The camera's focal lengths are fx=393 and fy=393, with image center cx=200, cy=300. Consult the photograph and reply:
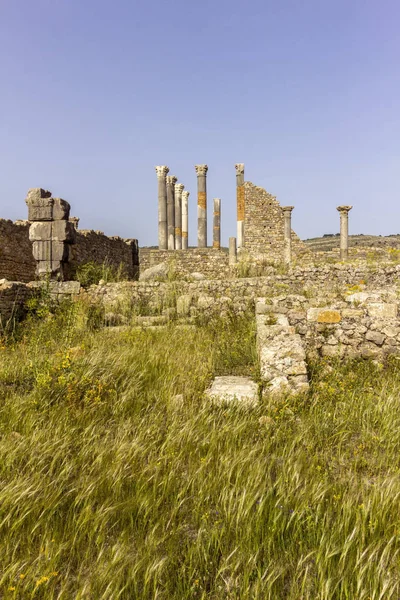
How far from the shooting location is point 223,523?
→ 6.70 feet

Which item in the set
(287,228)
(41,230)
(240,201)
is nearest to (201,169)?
(240,201)

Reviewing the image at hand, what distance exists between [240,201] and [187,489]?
22.1 metres

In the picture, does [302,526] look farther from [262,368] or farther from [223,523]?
[262,368]

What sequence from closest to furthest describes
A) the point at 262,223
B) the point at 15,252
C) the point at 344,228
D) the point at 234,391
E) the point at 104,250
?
1. the point at 234,391
2. the point at 15,252
3. the point at 104,250
4. the point at 344,228
5. the point at 262,223

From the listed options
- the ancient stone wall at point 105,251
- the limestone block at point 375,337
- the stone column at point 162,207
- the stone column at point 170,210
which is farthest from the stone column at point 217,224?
the limestone block at point 375,337

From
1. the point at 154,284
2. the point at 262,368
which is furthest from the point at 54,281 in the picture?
the point at 262,368

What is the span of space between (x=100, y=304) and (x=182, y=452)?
20.1 feet

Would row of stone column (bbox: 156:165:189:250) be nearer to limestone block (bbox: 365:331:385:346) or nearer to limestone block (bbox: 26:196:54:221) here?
limestone block (bbox: 26:196:54:221)

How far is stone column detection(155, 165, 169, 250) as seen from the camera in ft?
72.9

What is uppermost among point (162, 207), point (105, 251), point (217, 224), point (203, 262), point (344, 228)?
point (162, 207)

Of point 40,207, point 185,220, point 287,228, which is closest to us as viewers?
point 40,207

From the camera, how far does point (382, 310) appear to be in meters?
4.94

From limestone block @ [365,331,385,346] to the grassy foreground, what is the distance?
33.5 inches

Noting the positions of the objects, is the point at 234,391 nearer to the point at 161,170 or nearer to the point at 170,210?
the point at 161,170
